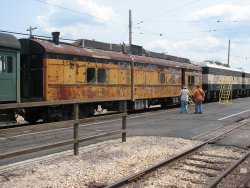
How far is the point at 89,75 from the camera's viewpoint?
19.2m

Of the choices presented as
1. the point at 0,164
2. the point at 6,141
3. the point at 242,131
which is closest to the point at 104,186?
the point at 0,164

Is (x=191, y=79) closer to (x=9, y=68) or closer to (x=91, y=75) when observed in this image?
(x=91, y=75)

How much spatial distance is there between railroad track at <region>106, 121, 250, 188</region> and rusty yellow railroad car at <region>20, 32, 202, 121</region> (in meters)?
3.03

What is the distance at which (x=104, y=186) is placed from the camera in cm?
724

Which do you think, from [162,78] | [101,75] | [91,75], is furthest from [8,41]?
[162,78]

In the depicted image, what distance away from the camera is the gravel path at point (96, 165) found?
744cm

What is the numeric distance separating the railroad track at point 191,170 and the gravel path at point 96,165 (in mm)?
284

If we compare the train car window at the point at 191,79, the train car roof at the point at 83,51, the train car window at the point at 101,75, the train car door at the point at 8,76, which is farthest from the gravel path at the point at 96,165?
the train car window at the point at 191,79

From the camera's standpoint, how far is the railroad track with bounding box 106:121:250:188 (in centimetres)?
759

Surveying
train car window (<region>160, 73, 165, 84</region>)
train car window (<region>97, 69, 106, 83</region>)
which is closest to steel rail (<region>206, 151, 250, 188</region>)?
train car window (<region>97, 69, 106, 83</region>)

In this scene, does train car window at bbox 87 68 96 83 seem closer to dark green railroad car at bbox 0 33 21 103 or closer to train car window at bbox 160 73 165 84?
dark green railroad car at bbox 0 33 21 103

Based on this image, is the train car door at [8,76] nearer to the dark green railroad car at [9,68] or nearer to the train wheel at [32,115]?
the dark green railroad car at [9,68]

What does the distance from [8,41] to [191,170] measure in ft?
30.0

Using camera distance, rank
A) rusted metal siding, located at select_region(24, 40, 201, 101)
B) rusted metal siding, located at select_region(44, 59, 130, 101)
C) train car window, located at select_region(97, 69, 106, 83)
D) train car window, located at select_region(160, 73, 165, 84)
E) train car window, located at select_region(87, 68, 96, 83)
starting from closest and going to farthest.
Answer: rusted metal siding, located at select_region(44, 59, 130, 101) < rusted metal siding, located at select_region(24, 40, 201, 101) < train car window, located at select_region(87, 68, 96, 83) < train car window, located at select_region(97, 69, 106, 83) < train car window, located at select_region(160, 73, 165, 84)
